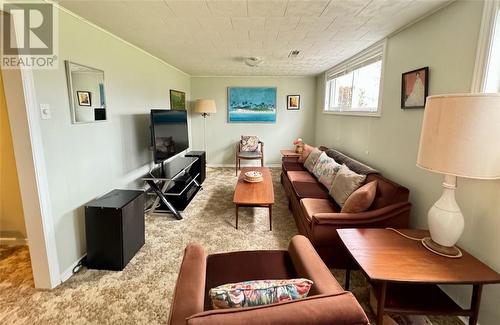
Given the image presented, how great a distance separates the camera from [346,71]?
431cm

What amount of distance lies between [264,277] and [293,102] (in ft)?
17.3

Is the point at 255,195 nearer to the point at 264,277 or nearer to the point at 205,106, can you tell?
the point at 264,277

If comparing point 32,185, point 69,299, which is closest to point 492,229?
point 69,299

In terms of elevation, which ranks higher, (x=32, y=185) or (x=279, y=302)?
(x=32, y=185)

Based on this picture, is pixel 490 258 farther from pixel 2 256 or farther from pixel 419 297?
pixel 2 256

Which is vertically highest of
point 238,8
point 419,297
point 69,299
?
point 238,8

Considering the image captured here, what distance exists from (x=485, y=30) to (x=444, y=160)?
3.17ft

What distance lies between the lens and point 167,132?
375 cm

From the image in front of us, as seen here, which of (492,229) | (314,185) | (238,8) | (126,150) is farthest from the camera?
(314,185)

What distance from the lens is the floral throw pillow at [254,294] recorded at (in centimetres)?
100

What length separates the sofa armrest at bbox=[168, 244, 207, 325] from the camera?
1.05 metres

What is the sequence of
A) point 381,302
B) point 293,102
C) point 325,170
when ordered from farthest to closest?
point 293,102 → point 325,170 → point 381,302

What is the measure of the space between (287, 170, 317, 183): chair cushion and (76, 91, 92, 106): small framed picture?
2.64 metres

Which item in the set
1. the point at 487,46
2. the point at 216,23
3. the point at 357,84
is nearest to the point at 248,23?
the point at 216,23
